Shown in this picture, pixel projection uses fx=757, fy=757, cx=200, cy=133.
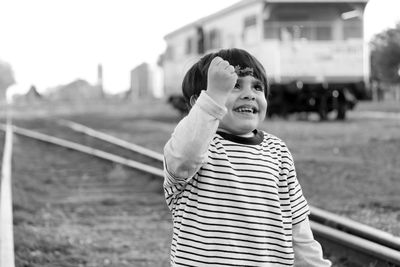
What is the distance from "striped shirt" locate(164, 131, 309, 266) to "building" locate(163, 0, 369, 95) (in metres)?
15.5

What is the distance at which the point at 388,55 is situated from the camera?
142 ft

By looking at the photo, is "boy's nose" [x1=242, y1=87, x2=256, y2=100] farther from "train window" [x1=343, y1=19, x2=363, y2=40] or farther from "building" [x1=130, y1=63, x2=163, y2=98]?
"building" [x1=130, y1=63, x2=163, y2=98]

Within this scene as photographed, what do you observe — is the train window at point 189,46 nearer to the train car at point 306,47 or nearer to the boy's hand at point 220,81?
the train car at point 306,47

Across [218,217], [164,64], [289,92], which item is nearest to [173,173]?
[218,217]

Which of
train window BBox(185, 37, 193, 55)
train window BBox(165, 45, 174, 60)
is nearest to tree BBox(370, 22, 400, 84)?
train window BBox(165, 45, 174, 60)

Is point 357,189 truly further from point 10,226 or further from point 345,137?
point 345,137

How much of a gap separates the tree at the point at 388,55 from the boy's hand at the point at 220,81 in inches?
1647

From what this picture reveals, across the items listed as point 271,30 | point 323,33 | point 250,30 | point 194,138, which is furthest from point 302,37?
point 194,138

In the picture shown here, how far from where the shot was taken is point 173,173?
7.52 feet

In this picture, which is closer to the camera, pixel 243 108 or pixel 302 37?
pixel 243 108

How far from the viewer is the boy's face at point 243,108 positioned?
7.74ft

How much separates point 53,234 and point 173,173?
3.45 m

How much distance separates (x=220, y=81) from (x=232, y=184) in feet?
1.12

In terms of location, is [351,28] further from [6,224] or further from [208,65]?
[208,65]
